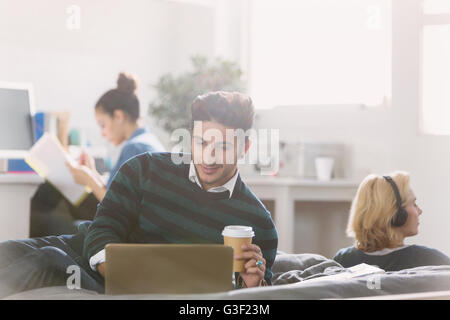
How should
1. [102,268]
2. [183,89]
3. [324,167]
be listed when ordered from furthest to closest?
[324,167]
[183,89]
[102,268]

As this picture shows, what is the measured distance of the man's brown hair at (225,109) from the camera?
93cm

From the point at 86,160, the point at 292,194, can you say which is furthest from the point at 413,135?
the point at 86,160

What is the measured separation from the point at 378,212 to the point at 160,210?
0.59m

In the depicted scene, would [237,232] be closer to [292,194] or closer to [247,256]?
[247,256]

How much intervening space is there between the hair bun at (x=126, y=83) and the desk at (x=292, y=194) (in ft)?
1.32

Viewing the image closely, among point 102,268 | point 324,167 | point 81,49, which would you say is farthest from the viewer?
point 324,167

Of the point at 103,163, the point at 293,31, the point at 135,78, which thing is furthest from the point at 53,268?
the point at 293,31

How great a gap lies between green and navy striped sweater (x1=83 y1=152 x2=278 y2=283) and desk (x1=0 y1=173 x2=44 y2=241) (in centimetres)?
15

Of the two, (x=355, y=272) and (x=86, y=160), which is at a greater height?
(x=86, y=160)

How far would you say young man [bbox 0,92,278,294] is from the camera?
90 cm

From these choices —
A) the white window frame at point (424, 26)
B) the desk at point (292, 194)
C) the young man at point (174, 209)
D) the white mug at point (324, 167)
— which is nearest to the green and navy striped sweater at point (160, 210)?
the young man at point (174, 209)

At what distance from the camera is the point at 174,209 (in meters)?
0.93

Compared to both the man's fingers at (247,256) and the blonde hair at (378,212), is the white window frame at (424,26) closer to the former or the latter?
the blonde hair at (378,212)
